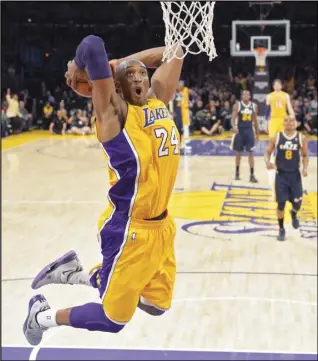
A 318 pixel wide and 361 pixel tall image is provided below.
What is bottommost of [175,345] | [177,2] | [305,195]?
[175,345]

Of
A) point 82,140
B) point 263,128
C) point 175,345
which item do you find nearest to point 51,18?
point 82,140

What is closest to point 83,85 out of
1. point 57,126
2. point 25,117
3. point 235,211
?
point 235,211

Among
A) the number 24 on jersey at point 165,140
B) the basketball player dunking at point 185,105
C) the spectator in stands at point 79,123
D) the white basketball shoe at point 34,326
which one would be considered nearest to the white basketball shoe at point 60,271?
the white basketball shoe at point 34,326

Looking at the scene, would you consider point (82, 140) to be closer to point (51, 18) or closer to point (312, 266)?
point (51, 18)

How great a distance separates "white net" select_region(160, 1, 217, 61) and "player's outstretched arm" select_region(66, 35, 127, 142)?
333 mm

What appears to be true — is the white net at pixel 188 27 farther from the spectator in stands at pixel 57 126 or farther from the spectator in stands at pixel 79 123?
the spectator in stands at pixel 57 126

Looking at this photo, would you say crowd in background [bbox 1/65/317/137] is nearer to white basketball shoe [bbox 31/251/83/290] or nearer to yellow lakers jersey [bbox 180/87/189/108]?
yellow lakers jersey [bbox 180/87/189/108]

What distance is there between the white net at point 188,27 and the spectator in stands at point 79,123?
1508 centimetres

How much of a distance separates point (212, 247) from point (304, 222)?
6.47 feet

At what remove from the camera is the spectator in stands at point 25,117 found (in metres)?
18.8

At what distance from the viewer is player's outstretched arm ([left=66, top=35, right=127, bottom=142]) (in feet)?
7.36

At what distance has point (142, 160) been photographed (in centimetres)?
253

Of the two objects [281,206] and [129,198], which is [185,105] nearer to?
[281,206]

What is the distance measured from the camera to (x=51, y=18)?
14508 mm
